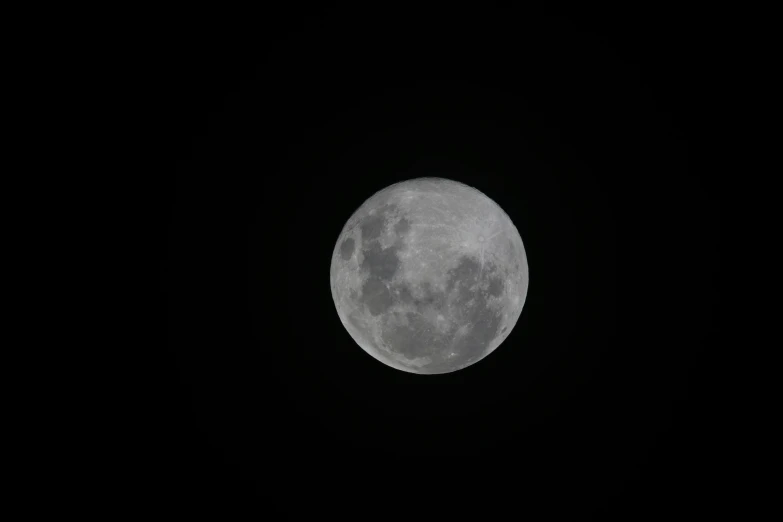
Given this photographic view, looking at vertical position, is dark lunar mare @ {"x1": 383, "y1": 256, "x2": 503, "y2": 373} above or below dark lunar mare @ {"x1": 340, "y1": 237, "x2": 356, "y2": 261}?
below

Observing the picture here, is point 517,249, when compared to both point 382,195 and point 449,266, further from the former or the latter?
point 382,195

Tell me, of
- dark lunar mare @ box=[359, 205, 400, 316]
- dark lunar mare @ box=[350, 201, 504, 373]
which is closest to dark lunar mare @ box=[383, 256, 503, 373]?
dark lunar mare @ box=[350, 201, 504, 373]

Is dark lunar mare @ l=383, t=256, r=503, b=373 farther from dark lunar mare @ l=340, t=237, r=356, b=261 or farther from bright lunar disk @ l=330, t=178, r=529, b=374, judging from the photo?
dark lunar mare @ l=340, t=237, r=356, b=261

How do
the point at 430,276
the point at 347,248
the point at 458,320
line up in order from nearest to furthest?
the point at 430,276 < the point at 458,320 < the point at 347,248

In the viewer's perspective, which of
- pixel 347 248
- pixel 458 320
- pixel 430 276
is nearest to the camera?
pixel 430 276

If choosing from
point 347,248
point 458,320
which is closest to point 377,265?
point 347,248

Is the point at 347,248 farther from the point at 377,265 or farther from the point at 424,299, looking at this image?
the point at 424,299

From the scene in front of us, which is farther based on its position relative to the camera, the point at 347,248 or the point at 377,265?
the point at 347,248

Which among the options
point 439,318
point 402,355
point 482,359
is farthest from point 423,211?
point 482,359

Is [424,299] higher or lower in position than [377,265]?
lower
